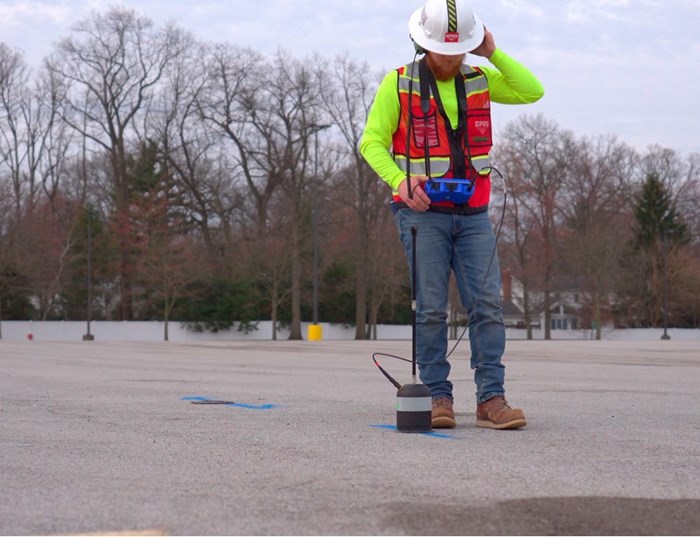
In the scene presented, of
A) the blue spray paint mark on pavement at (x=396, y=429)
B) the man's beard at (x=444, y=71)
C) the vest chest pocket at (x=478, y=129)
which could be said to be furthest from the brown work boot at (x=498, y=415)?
the man's beard at (x=444, y=71)

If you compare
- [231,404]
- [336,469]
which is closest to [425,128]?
[336,469]

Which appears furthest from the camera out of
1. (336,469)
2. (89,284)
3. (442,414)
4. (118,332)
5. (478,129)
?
(118,332)

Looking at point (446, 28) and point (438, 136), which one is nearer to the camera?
point (446, 28)

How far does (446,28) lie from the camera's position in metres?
6.05

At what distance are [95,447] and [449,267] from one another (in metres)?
2.21

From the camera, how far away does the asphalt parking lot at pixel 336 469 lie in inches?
133

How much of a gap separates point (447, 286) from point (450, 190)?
528 mm

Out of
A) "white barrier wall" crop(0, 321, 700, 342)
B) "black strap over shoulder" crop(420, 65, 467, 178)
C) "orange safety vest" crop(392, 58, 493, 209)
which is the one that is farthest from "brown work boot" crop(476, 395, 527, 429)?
"white barrier wall" crop(0, 321, 700, 342)

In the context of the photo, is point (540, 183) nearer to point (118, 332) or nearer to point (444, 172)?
point (118, 332)

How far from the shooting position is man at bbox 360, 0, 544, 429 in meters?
6.09

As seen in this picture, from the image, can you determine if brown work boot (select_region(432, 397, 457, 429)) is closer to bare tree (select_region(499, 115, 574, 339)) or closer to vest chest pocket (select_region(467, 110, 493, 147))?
vest chest pocket (select_region(467, 110, 493, 147))

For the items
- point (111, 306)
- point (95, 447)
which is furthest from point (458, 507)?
point (111, 306)

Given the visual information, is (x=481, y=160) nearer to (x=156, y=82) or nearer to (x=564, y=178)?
(x=156, y=82)

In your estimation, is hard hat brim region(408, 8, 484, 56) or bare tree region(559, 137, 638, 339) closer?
hard hat brim region(408, 8, 484, 56)
